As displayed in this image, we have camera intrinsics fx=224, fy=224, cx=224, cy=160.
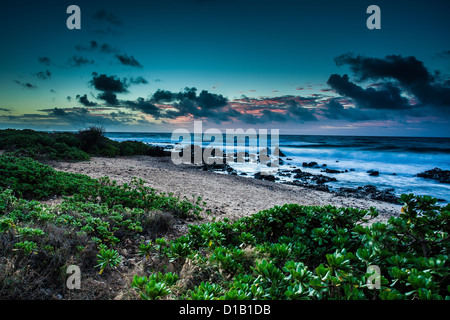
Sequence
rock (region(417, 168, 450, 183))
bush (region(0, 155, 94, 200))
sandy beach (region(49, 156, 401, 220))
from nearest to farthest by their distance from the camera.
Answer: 1. bush (region(0, 155, 94, 200))
2. sandy beach (region(49, 156, 401, 220))
3. rock (region(417, 168, 450, 183))

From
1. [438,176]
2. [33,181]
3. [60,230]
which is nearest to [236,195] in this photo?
[33,181]

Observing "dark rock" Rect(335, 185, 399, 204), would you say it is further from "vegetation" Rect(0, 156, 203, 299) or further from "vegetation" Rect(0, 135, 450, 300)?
"vegetation" Rect(0, 135, 450, 300)

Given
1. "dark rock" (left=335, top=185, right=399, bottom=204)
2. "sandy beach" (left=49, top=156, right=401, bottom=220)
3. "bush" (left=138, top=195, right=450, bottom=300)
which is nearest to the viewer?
"bush" (left=138, top=195, right=450, bottom=300)

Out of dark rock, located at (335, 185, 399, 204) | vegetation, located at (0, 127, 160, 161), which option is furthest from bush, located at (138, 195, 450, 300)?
vegetation, located at (0, 127, 160, 161)

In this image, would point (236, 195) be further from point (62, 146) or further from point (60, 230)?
point (62, 146)

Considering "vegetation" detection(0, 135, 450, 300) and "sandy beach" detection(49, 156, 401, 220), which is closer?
"vegetation" detection(0, 135, 450, 300)

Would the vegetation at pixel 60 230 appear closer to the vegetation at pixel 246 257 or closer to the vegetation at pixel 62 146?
the vegetation at pixel 246 257

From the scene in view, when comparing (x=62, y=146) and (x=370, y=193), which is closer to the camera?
(x=370, y=193)

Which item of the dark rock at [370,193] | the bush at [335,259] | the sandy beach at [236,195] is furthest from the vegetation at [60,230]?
the dark rock at [370,193]

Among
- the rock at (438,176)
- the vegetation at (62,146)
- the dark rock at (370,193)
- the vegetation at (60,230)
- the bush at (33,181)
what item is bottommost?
the dark rock at (370,193)

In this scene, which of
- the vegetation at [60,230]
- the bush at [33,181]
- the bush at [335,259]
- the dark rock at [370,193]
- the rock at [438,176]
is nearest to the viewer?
the bush at [335,259]
